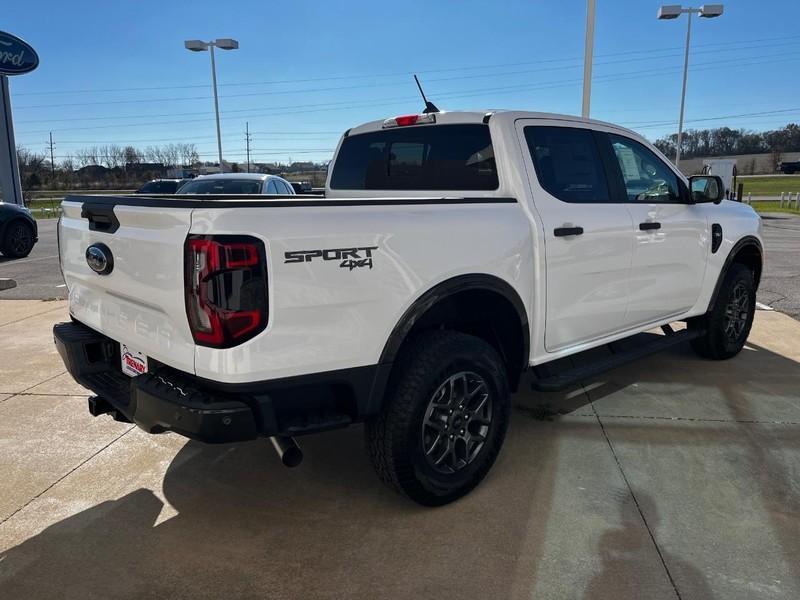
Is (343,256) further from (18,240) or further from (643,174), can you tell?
(18,240)

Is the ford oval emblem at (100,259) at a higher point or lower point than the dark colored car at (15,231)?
higher

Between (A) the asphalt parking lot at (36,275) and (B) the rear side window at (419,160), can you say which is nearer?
(B) the rear side window at (419,160)

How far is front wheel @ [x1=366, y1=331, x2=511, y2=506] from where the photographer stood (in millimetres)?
2770

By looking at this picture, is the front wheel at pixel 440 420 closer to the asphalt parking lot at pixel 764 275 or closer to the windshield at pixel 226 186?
the asphalt parking lot at pixel 764 275

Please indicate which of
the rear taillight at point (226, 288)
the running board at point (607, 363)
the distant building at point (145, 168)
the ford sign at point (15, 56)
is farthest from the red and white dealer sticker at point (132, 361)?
the distant building at point (145, 168)

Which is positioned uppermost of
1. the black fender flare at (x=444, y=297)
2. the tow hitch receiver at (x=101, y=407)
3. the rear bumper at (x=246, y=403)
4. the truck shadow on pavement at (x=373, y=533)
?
the black fender flare at (x=444, y=297)

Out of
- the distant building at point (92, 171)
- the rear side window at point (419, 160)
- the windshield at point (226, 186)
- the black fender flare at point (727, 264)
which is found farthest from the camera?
the distant building at point (92, 171)

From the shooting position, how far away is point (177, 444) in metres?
3.81

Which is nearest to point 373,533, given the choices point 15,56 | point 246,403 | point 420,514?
point 420,514

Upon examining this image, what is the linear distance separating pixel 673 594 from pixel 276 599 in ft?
5.03

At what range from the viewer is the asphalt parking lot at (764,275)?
8281mm

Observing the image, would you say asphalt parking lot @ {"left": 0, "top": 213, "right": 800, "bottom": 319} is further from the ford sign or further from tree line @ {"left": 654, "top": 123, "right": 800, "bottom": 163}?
tree line @ {"left": 654, "top": 123, "right": 800, "bottom": 163}

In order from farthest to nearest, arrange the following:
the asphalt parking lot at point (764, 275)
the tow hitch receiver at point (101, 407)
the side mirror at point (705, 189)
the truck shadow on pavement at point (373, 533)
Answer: the asphalt parking lot at point (764, 275) < the side mirror at point (705, 189) < the tow hitch receiver at point (101, 407) < the truck shadow on pavement at point (373, 533)

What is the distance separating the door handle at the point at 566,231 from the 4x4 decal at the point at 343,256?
1.30 metres
